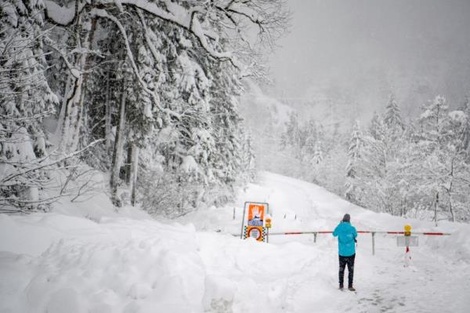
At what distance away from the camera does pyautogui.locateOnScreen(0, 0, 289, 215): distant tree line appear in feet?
26.7

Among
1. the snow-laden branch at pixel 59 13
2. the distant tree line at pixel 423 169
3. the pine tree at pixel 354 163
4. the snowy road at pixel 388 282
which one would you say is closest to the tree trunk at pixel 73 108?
the snow-laden branch at pixel 59 13

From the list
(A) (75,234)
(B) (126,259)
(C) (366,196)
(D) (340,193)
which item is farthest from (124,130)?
(D) (340,193)

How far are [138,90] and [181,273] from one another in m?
9.11

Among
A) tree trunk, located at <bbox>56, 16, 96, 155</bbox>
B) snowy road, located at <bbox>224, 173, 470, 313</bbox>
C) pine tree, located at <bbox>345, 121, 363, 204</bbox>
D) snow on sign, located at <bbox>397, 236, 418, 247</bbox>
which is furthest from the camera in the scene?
pine tree, located at <bbox>345, 121, 363, 204</bbox>

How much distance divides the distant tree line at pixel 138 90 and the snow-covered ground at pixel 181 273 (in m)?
1.10

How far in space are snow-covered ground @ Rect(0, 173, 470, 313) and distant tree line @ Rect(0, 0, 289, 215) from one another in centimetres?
110

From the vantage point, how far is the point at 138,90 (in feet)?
41.3

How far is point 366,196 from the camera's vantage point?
43.9m

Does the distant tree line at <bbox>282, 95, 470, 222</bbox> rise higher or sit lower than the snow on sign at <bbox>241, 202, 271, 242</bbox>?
higher

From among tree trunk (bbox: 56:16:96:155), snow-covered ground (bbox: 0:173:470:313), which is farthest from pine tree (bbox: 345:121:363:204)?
tree trunk (bbox: 56:16:96:155)

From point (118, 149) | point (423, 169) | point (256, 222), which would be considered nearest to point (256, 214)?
point (256, 222)

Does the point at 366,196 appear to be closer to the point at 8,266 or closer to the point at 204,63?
the point at 204,63

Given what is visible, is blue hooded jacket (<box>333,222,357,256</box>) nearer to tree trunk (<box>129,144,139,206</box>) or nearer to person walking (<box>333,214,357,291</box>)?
person walking (<box>333,214,357,291</box>)

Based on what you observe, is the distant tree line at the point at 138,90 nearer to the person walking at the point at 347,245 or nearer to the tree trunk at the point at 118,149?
the tree trunk at the point at 118,149
